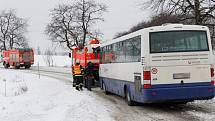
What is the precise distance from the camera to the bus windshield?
43.9 feet

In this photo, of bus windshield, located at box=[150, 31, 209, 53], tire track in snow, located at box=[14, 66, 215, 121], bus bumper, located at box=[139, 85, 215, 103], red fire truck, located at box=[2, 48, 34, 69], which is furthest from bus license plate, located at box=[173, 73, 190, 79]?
red fire truck, located at box=[2, 48, 34, 69]

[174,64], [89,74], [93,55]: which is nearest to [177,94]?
[174,64]

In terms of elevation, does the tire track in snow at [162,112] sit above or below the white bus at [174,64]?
below

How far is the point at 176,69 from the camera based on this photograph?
1327cm

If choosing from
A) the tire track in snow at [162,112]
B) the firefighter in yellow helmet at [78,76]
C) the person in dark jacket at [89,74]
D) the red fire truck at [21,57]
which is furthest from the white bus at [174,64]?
the red fire truck at [21,57]

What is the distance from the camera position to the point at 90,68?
2334cm

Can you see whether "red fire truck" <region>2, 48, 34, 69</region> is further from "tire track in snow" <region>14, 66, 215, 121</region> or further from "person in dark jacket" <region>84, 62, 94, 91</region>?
"tire track in snow" <region>14, 66, 215, 121</region>

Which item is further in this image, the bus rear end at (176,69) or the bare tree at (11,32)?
the bare tree at (11,32)

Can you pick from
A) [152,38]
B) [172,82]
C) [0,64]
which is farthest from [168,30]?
[0,64]

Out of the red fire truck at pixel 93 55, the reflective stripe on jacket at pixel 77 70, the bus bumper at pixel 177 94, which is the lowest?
the bus bumper at pixel 177 94

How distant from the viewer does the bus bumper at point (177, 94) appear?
13203 millimetres

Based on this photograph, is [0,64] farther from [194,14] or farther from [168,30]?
[168,30]

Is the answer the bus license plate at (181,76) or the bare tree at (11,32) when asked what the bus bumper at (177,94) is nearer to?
the bus license plate at (181,76)

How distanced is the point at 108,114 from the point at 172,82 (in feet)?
7.60
